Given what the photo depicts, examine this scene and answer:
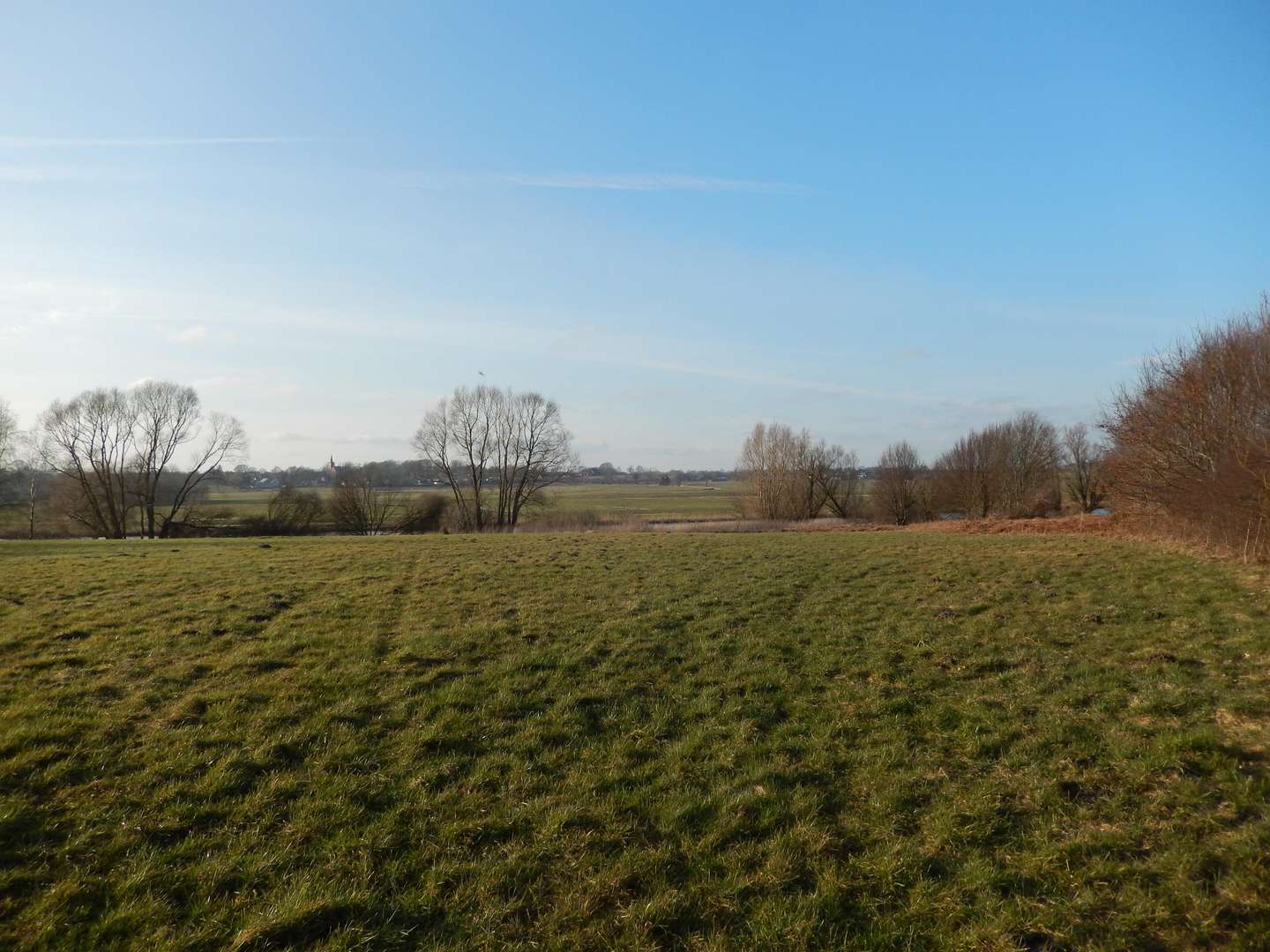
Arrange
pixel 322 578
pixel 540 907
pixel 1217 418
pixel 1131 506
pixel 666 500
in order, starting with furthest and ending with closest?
pixel 666 500, pixel 1131 506, pixel 1217 418, pixel 322 578, pixel 540 907

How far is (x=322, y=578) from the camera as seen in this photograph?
48.3 ft

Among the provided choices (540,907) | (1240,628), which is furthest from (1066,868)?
(1240,628)

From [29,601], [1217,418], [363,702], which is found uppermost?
[1217,418]

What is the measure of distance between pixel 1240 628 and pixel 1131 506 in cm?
1838

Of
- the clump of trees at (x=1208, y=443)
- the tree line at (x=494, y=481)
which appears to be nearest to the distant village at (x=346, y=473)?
the tree line at (x=494, y=481)

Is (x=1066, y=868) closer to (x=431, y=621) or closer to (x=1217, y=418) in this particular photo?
(x=431, y=621)

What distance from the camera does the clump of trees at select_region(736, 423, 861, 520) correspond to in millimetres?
63031

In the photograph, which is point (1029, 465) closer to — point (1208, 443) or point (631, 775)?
point (1208, 443)

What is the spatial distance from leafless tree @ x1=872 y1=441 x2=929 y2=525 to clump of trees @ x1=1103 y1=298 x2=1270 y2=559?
40551 millimetres

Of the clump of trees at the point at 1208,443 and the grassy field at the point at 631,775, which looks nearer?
the grassy field at the point at 631,775

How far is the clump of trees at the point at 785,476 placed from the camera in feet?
207

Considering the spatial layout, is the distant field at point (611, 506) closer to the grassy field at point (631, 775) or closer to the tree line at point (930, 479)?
the tree line at point (930, 479)

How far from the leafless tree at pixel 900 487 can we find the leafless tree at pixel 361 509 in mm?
48086

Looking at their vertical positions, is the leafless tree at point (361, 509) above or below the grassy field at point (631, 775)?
above
